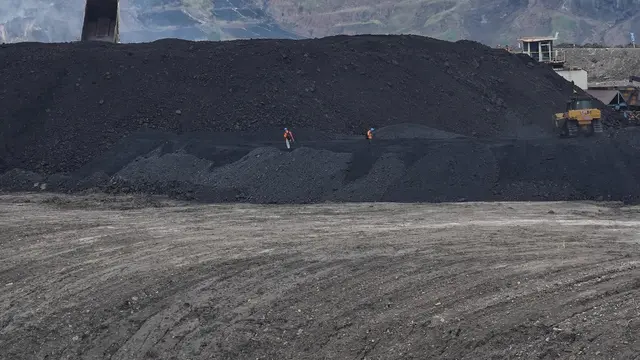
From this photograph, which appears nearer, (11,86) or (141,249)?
(141,249)

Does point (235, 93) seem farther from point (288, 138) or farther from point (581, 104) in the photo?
point (581, 104)

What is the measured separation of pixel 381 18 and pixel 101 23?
90.4m

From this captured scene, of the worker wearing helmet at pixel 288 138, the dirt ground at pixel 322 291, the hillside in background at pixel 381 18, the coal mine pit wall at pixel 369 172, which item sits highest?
the hillside in background at pixel 381 18

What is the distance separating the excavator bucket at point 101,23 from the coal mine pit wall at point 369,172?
31.8ft

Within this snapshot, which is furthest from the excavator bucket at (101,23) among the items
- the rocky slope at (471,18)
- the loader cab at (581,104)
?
the rocky slope at (471,18)

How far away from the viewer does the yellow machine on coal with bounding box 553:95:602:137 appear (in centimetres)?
2281

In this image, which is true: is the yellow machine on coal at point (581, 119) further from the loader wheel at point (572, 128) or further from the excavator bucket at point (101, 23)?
the excavator bucket at point (101, 23)

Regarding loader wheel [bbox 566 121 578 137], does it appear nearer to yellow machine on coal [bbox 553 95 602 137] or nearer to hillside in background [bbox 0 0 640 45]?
yellow machine on coal [bbox 553 95 602 137]

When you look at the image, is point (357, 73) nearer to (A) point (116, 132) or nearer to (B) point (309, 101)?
(B) point (309, 101)

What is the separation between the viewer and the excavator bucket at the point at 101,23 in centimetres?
2902

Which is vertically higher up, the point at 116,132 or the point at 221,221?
the point at 116,132

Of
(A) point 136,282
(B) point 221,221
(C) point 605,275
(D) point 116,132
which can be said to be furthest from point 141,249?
(D) point 116,132

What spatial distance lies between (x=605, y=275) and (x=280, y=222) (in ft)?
20.5

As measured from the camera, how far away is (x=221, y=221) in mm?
15211
